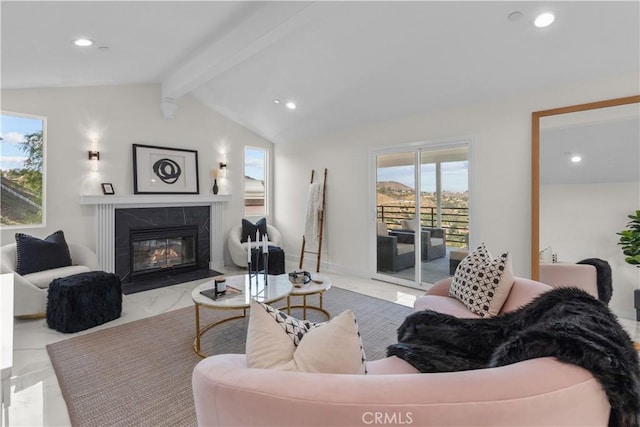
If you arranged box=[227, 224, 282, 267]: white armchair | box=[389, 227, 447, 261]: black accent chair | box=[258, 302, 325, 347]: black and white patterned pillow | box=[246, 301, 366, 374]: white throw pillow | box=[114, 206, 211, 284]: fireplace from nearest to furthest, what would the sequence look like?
box=[246, 301, 366, 374]: white throw pillow → box=[258, 302, 325, 347]: black and white patterned pillow → box=[389, 227, 447, 261]: black accent chair → box=[114, 206, 211, 284]: fireplace → box=[227, 224, 282, 267]: white armchair

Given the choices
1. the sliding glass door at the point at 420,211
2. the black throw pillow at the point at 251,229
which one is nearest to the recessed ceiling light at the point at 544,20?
the sliding glass door at the point at 420,211

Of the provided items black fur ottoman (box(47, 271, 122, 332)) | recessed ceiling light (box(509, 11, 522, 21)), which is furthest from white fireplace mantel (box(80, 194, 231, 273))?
recessed ceiling light (box(509, 11, 522, 21))

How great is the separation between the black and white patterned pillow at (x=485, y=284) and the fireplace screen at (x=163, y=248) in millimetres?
4245

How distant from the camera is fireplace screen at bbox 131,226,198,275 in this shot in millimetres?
4742

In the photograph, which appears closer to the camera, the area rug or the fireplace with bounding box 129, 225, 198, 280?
the area rug

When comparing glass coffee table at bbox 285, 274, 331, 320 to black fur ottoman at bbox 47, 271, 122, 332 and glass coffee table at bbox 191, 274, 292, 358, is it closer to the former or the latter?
glass coffee table at bbox 191, 274, 292, 358

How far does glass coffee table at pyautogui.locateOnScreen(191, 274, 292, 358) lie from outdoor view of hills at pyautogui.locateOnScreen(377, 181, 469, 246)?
2.03 metres

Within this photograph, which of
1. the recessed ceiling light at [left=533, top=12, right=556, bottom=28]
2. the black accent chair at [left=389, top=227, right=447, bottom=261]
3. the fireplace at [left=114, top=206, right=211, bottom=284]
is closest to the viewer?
the recessed ceiling light at [left=533, top=12, right=556, bottom=28]

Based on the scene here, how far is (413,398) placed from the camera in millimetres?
794

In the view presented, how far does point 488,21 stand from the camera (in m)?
2.60

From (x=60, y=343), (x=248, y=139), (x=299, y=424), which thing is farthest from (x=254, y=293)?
(x=248, y=139)

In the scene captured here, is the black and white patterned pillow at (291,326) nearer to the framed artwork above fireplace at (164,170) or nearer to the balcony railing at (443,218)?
the balcony railing at (443,218)

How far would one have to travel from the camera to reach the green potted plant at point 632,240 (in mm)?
2750

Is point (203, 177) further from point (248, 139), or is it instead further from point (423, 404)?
point (423, 404)
